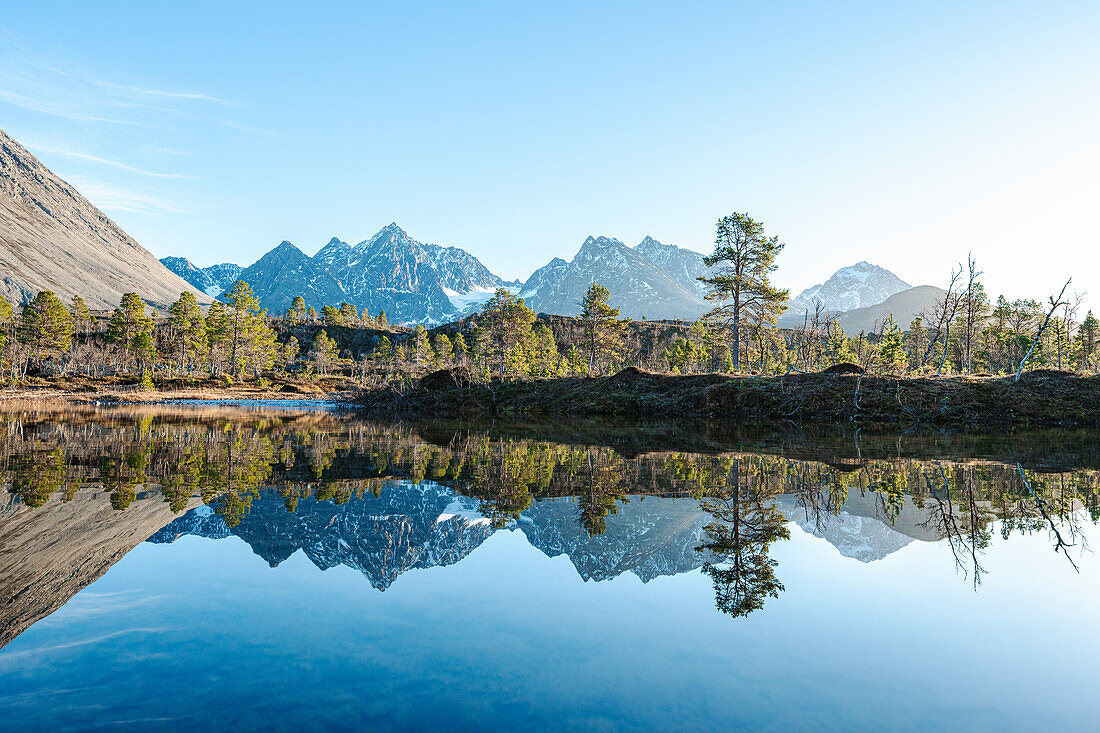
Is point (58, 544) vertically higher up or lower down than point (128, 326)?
lower down

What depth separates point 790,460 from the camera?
13.3 meters

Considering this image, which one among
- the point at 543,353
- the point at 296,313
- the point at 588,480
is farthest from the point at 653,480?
the point at 296,313

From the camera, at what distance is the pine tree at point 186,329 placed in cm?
8588

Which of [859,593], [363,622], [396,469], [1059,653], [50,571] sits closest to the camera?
[1059,653]

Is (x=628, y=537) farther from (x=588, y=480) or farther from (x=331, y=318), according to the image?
(x=331, y=318)

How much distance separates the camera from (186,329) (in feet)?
281

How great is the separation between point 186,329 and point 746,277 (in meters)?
82.5

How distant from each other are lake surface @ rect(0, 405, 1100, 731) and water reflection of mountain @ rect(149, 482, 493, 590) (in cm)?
5

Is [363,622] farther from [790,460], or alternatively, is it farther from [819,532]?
[790,460]

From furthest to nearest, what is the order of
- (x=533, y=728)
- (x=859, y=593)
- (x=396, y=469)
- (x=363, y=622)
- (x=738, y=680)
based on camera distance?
(x=396, y=469) → (x=859, y=593) → (x=363, y=622) → (x=738, y=680) → (x=533, y=728)

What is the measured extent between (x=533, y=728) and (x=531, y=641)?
1067 millimetres

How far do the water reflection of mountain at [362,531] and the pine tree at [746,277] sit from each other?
117ft

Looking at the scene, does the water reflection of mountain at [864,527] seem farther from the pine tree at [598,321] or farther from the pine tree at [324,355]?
the pine tree at [324,355]

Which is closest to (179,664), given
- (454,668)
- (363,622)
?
(363,622)
